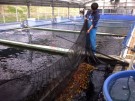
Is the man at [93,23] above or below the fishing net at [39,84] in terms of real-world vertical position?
above

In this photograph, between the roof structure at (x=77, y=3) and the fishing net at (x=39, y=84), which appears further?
the roof structure at (x=77, y=3)

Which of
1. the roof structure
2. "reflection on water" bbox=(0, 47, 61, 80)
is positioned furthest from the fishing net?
the roof structure

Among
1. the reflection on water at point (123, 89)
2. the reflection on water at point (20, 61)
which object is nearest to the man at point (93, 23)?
the reflection on water at point (20, 61)

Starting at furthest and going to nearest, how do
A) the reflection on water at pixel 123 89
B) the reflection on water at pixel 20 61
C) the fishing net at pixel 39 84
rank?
the reflection on water at pixel 20 61 → the fishing net at pixel 39 84 → the reflection on water at pixel 123 89

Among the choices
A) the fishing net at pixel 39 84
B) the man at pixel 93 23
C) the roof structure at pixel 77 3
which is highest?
the roof structure at pixel 77 3

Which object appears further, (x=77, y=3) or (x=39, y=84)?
(x=77, y=3)

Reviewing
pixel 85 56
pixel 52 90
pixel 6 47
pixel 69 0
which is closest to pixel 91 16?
pixel 85 56

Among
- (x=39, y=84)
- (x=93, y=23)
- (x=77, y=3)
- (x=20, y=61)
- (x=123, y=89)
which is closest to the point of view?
(x=123, y=89)

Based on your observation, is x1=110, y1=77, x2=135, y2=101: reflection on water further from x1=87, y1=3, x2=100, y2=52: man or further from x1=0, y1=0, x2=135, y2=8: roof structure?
x1=0, y1=0, x2=135, y2=8: roof structure

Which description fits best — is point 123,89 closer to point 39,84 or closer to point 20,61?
point 39,84

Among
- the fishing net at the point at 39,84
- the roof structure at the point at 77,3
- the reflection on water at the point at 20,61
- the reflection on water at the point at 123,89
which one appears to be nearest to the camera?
the reflection on water at the point at 123,89

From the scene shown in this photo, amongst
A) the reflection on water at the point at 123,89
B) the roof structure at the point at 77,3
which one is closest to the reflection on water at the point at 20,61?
the reflection on water at the point at 123,89

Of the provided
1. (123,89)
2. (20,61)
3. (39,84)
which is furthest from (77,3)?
(123,89)

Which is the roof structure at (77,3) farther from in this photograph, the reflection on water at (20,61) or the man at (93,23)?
the man at (93,23)
